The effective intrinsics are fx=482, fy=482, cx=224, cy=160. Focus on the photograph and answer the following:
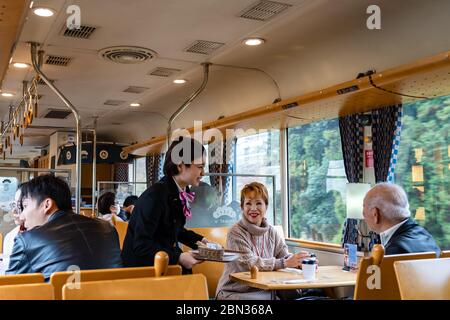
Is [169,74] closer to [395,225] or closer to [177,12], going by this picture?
[177,12]

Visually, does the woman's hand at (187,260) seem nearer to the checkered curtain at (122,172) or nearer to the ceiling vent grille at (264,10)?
the ceiling vent grille at (264,10)

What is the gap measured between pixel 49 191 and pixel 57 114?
648 cm

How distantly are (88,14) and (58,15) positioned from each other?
0.75 feet

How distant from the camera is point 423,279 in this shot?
1.93 metres

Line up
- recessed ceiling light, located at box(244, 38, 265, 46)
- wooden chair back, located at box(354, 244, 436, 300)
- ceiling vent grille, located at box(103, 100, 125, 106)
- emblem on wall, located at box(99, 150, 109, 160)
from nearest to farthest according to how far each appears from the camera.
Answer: wooden chair back, located at box(354, 244, 436, 300) < recessed ceiling light, located at box(244, 38, 265, 46) < ceiling vent grille, located at box(103, 100, 125, 106) < emblem on wall, located at box(99, 150, 109, 160)

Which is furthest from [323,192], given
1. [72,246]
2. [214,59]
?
[72,246]

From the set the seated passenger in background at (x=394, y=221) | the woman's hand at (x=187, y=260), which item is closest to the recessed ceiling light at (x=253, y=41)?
the seated passenger in background at (x=394, y=221)

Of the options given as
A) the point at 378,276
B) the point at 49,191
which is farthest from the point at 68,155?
the point at 378,276

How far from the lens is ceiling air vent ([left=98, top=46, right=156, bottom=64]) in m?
4.66

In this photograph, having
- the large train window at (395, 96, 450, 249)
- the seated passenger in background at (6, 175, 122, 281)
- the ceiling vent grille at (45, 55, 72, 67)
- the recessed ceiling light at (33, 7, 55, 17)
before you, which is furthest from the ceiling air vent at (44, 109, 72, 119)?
the seated passenger in background at (6, 175, 122, 281)

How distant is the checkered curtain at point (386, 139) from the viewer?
433 cm

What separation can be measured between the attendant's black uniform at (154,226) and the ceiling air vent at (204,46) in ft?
6.79

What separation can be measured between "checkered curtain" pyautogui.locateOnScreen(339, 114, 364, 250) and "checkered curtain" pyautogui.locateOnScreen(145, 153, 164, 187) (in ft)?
16.4

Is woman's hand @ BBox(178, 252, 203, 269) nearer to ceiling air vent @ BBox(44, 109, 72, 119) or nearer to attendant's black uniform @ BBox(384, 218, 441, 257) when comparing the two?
attendant's black uniform @ BBox(384, 218, 441, 257)
